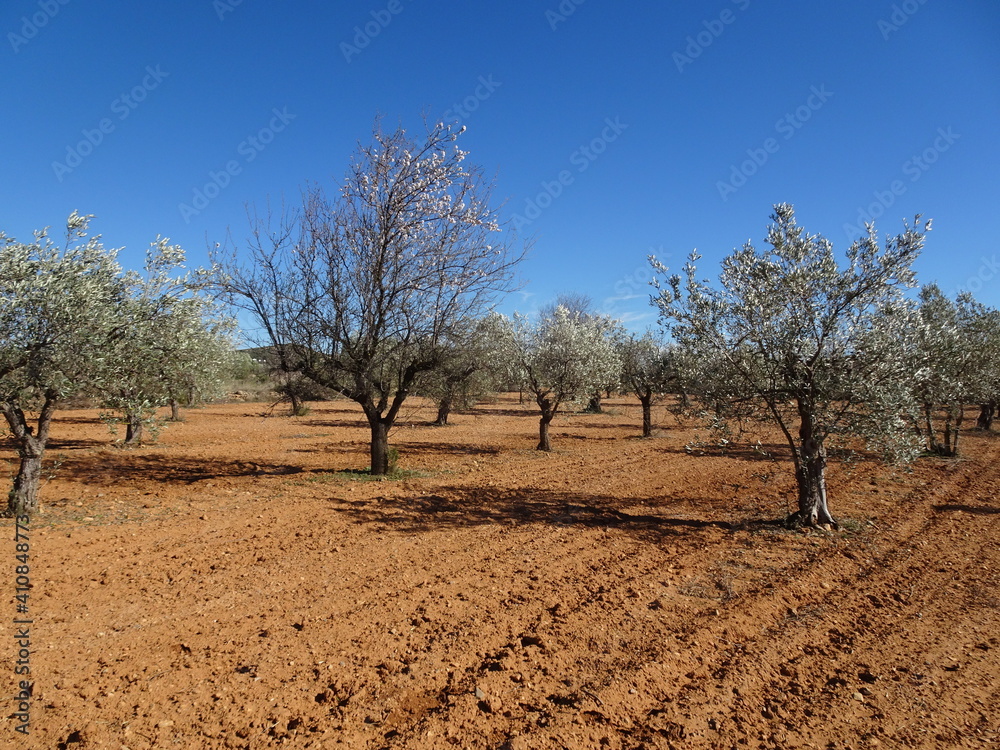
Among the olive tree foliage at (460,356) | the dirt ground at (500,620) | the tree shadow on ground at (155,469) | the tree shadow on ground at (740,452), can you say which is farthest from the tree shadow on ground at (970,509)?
the tree shadow on ground at (155,469)

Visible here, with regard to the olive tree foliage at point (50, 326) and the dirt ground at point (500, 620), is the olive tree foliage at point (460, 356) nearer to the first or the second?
the dirt ground at point (500, 620)

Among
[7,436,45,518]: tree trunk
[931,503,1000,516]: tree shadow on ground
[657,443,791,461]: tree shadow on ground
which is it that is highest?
[7,436,45,518]: tree trunk

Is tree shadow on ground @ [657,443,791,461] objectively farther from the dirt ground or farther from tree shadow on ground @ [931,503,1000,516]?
tree shadow on ground @ [931,503,1000,516]

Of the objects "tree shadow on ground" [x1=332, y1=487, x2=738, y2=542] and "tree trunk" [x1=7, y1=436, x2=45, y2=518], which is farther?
"tree shadow on ground" [x1=332, y1=487, x2=738, y2=542]

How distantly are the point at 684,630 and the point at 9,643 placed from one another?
675cm

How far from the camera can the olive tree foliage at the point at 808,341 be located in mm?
8320

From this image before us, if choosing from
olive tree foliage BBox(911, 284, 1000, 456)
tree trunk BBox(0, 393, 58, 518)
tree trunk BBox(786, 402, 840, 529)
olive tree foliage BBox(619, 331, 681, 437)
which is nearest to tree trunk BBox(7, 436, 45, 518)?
tree trunk BBox(0, 393, 58, 518)

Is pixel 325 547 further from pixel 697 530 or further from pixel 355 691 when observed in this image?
pixel 697 530

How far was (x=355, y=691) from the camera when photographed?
4.44 meters

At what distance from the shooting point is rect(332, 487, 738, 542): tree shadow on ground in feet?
32.4

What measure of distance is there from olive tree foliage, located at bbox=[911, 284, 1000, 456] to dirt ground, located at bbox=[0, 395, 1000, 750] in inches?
102

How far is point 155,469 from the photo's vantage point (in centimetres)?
1452

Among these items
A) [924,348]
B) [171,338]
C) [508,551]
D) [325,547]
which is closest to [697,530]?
[508,551]

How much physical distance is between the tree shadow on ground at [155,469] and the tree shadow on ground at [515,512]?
15.9ft
